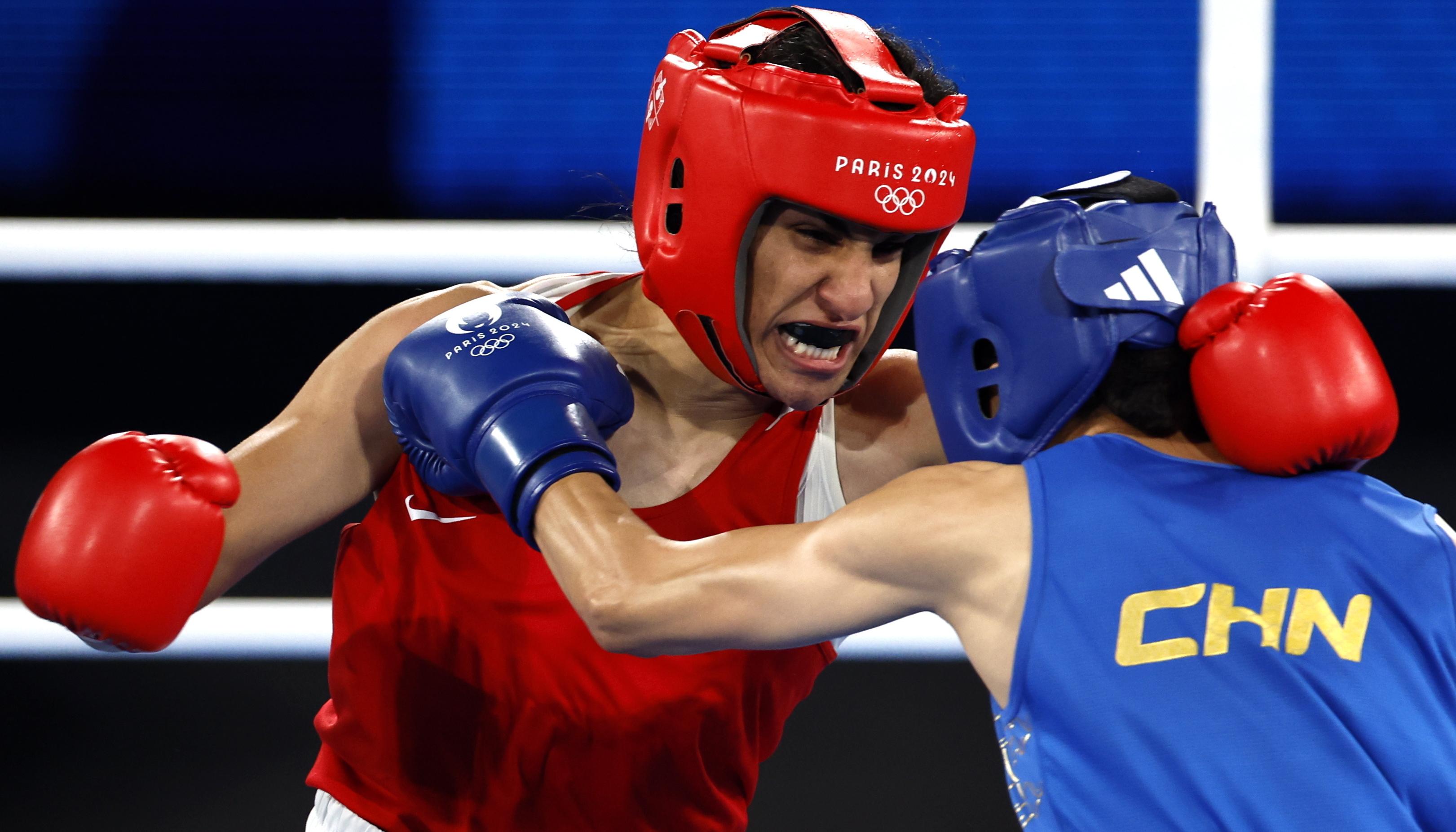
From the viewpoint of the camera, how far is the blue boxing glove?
1.36m

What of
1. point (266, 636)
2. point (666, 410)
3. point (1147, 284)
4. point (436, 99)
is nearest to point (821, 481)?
point (666, 410)

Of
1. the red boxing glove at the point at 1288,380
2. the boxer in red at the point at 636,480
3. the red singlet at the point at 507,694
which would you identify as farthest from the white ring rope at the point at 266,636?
the red boxing glove at the point at 1288,380

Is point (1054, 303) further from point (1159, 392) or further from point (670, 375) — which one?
point (670, 375)

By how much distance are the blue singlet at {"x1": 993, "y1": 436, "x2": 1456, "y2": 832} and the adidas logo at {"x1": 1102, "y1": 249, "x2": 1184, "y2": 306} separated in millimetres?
174

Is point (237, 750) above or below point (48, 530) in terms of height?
below

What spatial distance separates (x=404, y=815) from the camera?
164 cm

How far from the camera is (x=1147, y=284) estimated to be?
1.26m

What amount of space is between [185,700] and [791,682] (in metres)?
1.59

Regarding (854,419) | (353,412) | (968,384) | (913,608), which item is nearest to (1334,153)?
(854,419)

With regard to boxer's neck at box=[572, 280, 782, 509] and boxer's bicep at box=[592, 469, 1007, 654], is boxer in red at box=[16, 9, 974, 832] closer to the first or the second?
boxer's neck at box=[572, 280, 782, 509]

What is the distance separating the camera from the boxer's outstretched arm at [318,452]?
161 centimetres

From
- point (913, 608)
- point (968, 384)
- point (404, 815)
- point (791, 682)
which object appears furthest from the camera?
point (791, 682)

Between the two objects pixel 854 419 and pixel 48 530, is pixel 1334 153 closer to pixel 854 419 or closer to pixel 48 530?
pixel 854 419

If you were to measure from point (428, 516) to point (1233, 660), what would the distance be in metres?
A: 0.98
